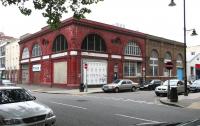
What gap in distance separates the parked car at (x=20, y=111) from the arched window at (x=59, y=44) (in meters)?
30.6

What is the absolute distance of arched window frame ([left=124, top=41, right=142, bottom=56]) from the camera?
46.2 m

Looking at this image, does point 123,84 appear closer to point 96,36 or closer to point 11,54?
point 96,36

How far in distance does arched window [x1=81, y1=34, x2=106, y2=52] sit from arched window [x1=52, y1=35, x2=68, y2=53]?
8.57ft

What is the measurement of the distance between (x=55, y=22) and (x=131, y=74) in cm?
3135

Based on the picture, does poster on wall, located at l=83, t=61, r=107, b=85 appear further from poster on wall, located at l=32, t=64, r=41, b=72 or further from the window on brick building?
poster on wall, located at l=32, t=64, r=41, b=72

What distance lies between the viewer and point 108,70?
138ft

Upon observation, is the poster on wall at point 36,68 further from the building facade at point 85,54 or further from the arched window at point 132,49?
the arched window at point 132,49

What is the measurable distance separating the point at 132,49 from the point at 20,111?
40.1 metres

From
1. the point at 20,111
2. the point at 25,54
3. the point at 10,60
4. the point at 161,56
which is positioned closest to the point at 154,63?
the point at 161,56

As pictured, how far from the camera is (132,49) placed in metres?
47.2

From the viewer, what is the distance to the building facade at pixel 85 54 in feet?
124

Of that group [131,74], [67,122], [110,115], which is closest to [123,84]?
[131,74]

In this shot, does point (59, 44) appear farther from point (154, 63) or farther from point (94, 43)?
point (154, 63)

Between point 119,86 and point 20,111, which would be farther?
point 119,86
